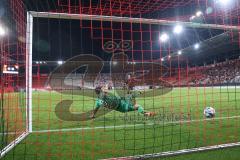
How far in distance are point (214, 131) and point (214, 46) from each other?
2736 cm

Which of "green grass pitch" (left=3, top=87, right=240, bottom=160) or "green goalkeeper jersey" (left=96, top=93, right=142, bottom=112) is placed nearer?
"green grass pitch" (left=3, top=87, right=240, bottom=160)

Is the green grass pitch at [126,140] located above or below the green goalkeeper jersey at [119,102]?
below

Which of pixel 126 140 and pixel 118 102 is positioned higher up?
pixel 118 102

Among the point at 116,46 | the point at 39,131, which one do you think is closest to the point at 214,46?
the point at 116,46

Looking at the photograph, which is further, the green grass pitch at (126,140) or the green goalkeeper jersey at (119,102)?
the green goalkeeper jersey at (119,102)

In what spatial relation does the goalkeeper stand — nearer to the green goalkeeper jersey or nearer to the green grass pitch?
the green goalkeeper jersey

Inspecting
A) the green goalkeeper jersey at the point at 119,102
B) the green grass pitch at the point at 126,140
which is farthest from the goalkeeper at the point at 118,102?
the green grass pitch at the point at 126,140

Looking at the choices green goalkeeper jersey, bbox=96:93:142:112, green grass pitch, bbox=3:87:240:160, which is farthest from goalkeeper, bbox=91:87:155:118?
green grass pitch, bbox=3:87:240:160

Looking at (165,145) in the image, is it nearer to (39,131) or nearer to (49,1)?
(39,131)

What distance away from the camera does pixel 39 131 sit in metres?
7.39

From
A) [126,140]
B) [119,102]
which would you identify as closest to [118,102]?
[119,102]

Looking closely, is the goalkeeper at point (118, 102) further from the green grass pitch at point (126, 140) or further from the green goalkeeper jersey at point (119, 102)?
the green grass pitch at point (126, 140)

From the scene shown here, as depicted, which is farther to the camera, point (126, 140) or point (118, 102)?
point (118, 102)

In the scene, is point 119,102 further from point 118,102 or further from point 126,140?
point 126,140
